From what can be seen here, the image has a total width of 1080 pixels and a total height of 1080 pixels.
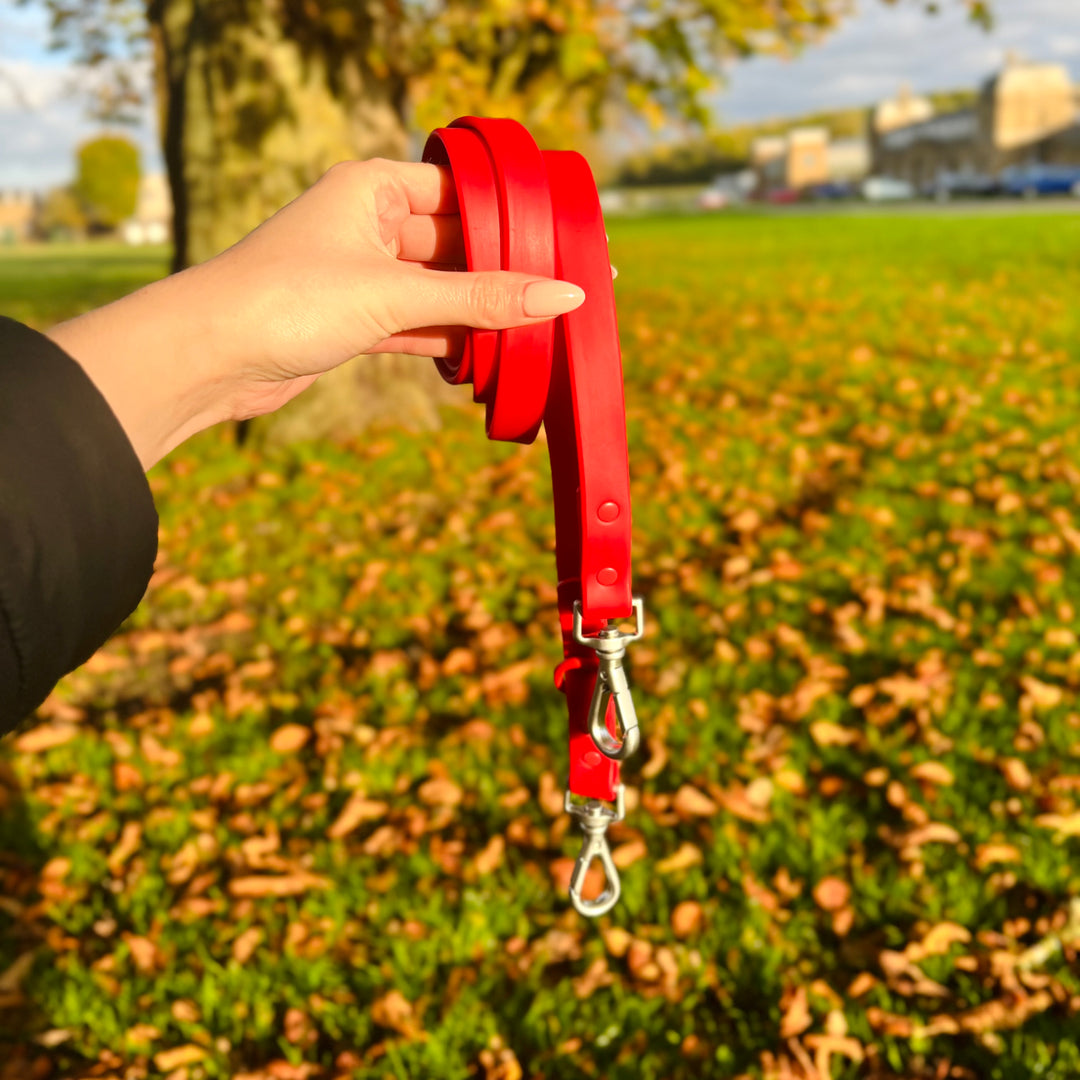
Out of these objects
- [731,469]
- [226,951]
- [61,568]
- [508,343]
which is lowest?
[226,951]

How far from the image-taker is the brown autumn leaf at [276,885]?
2.92 m

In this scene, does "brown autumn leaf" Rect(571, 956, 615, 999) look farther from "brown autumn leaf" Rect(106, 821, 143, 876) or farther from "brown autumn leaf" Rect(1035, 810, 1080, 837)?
"brown autumn leaf" Rect(106, 821, 143, 876)

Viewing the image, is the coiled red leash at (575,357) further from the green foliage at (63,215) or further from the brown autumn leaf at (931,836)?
the green foliage at (63,215)

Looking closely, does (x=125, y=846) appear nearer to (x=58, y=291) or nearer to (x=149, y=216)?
(x=58, y=291)

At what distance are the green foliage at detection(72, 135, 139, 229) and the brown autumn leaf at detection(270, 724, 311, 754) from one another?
98.3 m

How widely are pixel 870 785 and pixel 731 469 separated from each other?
2.86 m

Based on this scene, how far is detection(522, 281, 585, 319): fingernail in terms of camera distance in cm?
137

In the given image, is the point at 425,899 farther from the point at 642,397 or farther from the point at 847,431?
the point at 642,397

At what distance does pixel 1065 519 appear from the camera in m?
4.70

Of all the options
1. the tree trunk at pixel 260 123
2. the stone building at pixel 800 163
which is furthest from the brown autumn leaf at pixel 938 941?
the stone building at pixel 800 163

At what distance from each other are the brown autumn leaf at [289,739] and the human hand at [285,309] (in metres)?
2.14

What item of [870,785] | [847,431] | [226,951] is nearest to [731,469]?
[847,431]

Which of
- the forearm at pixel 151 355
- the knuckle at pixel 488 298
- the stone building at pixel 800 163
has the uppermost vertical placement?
the stone building at pixel 800 163

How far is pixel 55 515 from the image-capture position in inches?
45.2
